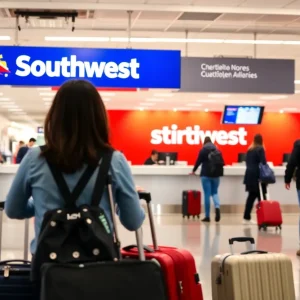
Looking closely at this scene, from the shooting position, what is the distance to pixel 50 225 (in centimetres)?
278

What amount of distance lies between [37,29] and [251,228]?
5.20 metres

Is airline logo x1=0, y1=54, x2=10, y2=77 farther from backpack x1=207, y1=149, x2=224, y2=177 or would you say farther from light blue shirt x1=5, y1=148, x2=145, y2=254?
light blue shirt x1=5, y1=148, x2=145, y2=254

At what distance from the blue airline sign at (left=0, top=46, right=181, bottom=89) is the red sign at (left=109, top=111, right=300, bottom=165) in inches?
825

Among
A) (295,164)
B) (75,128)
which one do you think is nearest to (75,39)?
(295,164)

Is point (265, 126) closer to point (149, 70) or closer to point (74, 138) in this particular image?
point (149, 70)

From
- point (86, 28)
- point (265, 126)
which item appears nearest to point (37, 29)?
point (86, 28)

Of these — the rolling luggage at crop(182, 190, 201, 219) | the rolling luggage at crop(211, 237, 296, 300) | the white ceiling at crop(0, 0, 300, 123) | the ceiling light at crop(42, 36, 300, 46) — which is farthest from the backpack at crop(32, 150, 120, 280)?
the rolling luggage at crop(182, 190, 201, 219)

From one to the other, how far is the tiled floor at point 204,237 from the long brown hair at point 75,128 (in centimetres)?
379

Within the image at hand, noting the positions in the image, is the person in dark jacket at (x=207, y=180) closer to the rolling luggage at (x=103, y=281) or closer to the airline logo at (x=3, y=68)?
the airline logo at (x=3, y=68)

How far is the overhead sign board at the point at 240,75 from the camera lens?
12250mm

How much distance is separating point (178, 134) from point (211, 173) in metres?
18.0

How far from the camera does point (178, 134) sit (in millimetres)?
31969

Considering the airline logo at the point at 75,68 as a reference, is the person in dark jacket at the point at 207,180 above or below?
below

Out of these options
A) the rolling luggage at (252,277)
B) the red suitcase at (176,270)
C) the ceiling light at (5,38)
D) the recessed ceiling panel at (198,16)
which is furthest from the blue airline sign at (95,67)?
the red suitcase at (176,270)
